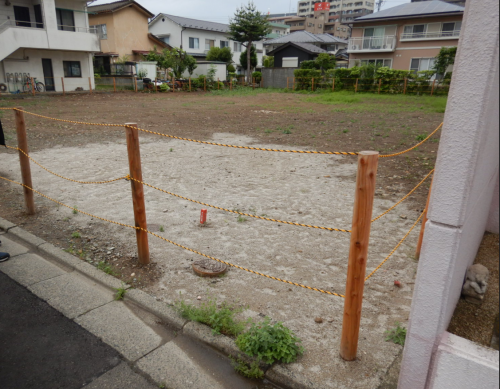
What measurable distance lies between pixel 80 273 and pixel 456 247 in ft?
11.6

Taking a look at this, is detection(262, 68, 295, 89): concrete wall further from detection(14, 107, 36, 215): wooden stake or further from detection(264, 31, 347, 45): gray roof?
detection(14, 107, 36, 215): wooden stake

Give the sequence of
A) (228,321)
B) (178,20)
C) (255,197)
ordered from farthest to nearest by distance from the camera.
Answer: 1. (178,20)
2. (255,197)
3. (228,321)

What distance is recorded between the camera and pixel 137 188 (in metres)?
3.80

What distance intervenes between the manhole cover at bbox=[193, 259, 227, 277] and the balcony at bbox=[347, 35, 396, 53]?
110ft

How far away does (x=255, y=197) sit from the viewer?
20.6 feet

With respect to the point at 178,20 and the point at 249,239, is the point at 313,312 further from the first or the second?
the point at 178,20

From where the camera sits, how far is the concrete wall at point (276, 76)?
112 ft

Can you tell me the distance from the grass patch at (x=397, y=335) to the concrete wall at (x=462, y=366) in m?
0.74

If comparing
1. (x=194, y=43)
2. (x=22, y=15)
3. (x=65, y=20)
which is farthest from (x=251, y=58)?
(x=22, y=15)

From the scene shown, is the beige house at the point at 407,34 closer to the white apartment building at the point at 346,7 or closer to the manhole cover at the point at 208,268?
the manhole cover at the point at 208,268

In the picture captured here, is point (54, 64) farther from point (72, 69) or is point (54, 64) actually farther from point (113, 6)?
point (113, 6)

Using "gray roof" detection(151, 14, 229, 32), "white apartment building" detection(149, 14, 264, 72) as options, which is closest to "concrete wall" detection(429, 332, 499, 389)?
"white apartment building" detection(149, 14, 264, 72)

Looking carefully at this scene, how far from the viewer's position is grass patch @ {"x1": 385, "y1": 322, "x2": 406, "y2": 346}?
2.88 meters

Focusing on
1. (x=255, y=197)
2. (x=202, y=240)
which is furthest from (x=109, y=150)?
(x=202, y=240)
